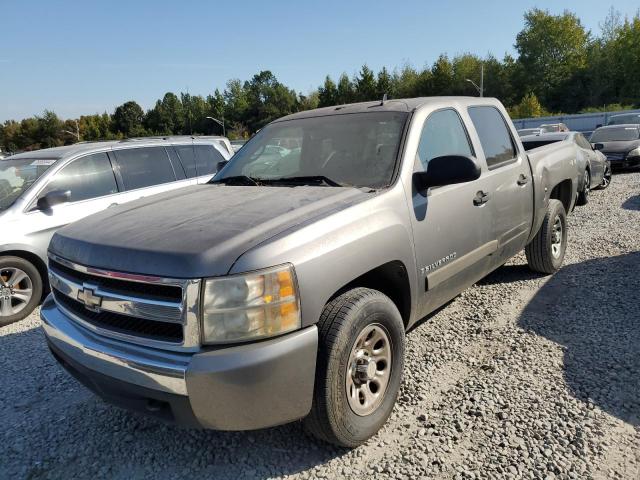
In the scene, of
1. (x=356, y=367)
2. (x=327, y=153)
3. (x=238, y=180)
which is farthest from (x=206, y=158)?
(x=356, y=367)

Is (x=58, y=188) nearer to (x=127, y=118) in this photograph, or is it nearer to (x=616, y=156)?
(x=616, y=156)

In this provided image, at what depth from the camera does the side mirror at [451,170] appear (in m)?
2.86

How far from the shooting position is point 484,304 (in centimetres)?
452

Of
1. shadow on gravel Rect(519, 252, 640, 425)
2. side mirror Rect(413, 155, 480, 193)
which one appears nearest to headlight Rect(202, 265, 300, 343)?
side mirror Rect(413, 155, 480, 193)

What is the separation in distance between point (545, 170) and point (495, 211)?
1413mm

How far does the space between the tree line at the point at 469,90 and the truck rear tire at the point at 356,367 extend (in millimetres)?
59836

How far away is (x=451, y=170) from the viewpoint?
2.87m

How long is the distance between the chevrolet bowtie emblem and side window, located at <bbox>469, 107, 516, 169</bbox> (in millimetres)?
3034

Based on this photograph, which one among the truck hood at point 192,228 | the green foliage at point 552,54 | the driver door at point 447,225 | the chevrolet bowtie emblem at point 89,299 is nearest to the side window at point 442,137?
the driver door at point 447,225

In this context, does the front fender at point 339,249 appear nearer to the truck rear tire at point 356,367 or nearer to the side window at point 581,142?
the truck rear tire at point 356,367

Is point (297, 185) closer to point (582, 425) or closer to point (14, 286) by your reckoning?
point (582, 425)

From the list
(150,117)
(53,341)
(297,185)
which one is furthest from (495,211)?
(150,117)

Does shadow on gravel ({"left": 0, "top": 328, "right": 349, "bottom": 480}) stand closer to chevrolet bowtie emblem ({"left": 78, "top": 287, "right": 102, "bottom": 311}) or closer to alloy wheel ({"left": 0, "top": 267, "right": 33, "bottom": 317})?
chevrolet bowtie emblem ({"left": 78, "top": 287, "right": 102, "bottom": 311})

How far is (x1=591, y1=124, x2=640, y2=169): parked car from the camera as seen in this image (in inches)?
520
